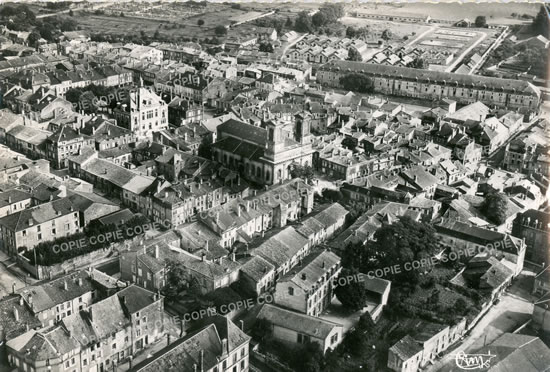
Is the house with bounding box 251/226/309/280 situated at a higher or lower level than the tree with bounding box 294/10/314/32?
lower

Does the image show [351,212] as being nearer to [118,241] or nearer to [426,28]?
[118,241]

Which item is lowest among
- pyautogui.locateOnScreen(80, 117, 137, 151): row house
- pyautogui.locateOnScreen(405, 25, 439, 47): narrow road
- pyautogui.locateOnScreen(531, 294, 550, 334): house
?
pyautogui.locateOnScreen(531, 294, 550, 334): house

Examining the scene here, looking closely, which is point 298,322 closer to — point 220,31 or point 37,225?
point 37,225

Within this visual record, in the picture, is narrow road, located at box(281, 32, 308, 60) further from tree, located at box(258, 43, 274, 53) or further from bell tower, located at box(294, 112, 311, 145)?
bell tower, located at box(294, 112, 311, 145)

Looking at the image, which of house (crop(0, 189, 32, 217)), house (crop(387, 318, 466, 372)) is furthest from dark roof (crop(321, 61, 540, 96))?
house (crop(0, 189, 32, 217))

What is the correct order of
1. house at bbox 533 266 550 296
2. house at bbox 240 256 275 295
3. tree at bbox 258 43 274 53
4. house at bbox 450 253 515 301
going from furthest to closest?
1. tree at bbox 258 43 274 53
2. house at bbox 533 266 550 296
3. house at bbox 450 253 515 301
4. house at bbox 240 256 275 295

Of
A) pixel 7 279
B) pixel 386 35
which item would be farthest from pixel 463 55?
pixel 7 279

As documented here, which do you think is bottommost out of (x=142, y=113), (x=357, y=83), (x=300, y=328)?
(x=300, y=328)

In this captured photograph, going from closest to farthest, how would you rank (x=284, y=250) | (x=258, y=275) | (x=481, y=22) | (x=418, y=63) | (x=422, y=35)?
(x=258, y=275) < (x=284, y=250) < (x=418, y=63) < (x=422, y=35) < (x=481, y=22)
